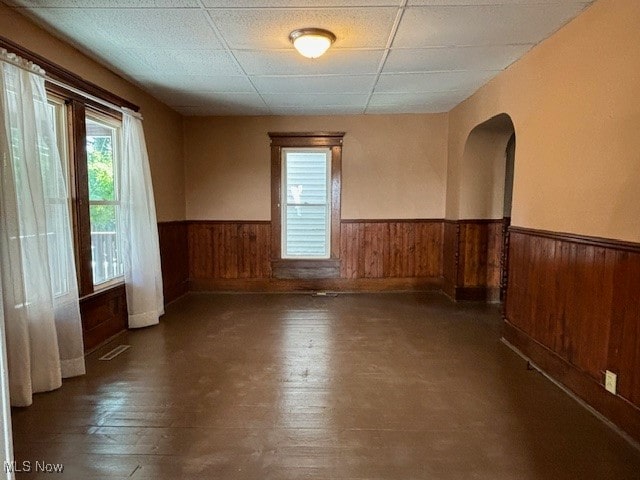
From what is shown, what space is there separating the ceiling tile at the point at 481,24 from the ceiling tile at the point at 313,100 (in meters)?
1.49

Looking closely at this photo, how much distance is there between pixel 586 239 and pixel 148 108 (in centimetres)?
437

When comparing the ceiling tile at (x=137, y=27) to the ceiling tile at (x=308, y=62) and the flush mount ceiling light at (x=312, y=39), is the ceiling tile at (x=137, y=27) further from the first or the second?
the flush mount ceiling light at (x=312, y=39)

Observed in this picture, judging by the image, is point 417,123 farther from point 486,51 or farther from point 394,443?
point 394,443

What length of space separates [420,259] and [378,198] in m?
1.08

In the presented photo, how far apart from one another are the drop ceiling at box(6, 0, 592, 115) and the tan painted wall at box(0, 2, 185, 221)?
92mm

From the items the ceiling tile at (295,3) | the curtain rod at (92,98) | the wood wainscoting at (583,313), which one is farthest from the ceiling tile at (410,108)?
the curtain rod at (92,98)

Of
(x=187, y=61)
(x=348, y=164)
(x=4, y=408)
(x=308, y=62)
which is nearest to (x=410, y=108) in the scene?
(x=348, y=164)

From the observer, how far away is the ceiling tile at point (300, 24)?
2434 millimetres

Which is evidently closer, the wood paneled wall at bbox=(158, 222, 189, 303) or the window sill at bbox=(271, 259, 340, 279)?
Answer: the wood paneled wall at bbox=(158, 222, 189, 303)

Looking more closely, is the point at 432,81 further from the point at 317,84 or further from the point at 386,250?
the point at 386,250

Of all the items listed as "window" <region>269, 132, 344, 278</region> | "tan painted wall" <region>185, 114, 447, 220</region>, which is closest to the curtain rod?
"tan painted wall" <region>185, 114, 447, 220</region>

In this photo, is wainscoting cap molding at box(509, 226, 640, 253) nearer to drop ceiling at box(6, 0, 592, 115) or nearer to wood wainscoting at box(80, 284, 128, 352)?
drop ceiling at box(6, 0, 592, 115)

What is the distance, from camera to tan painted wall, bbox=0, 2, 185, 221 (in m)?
2.46

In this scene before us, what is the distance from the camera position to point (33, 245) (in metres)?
2.35
